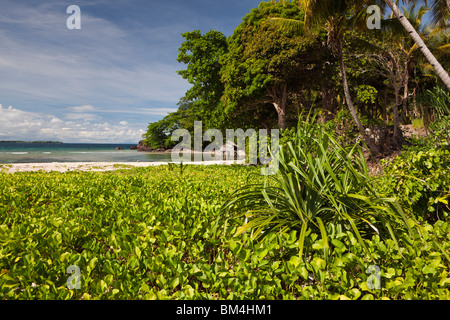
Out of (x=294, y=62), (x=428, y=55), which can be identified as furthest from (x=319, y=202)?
(x=294, y=62)

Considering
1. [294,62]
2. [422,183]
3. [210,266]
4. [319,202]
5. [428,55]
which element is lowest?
[210,266]

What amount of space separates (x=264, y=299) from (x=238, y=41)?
14563 mm

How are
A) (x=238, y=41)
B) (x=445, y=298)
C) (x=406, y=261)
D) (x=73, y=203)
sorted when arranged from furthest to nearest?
1. (x=238, y=41)
2. (x=73, y=203)
3. (x=406, y=261)
4. (x=445, y=298)

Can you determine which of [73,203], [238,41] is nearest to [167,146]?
[238,41]

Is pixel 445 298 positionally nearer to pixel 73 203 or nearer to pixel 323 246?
pixel 323 246

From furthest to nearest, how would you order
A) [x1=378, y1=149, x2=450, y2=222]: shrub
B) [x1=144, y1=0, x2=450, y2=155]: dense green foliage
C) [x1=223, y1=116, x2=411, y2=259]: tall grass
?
1. [x1=144, y1=0, x2=450, y2=155]: dense green foliage
2. [x1=378, y1=149, x2=450, y2=222]: shrub
3. [x1=223, y1=116, x2=411, y2=259]: tall grass

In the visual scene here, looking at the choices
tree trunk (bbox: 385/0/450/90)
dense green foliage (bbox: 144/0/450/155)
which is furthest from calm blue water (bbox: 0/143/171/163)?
tree trunk (bbox: 385/0/450/90)

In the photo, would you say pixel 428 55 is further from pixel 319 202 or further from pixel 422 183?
pixel 319 202

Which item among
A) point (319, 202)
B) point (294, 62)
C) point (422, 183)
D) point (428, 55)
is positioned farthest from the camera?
point (294, 62)

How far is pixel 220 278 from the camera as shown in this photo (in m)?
1.69

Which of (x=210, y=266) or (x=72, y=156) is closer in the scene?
(x=210, y=266)

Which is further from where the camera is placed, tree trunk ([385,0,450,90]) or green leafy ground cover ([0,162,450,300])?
tree trunk ([385,0,450,90])

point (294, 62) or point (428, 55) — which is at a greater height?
point (294, 62)

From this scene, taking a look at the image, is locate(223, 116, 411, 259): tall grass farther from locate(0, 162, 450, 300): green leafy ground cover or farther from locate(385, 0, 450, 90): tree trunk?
locate(385, 0, 450, 90): tree trunk
